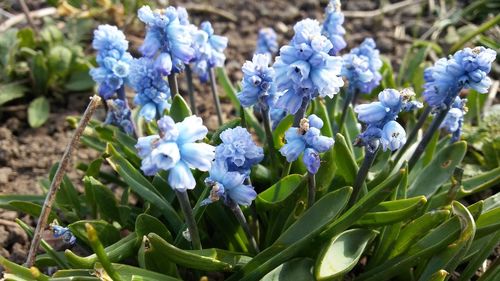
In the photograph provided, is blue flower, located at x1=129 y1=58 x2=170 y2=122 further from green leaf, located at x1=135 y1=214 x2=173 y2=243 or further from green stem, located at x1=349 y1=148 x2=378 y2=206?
green stem, located at x1=349 y1=148 x2=378 y2=206

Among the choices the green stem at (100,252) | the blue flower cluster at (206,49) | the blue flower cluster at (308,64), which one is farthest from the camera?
the blue flower cluster at (206,49)

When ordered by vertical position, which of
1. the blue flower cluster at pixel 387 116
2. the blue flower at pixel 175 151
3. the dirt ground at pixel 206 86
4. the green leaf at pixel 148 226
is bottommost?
the dirt ground at pixel 206 86

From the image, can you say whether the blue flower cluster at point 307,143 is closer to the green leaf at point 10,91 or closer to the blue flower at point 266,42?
the blue flower at point 266,42

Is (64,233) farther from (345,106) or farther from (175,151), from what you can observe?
(345,106)

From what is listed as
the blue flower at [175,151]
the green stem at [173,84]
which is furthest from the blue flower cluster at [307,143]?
the green stem at [173,84]

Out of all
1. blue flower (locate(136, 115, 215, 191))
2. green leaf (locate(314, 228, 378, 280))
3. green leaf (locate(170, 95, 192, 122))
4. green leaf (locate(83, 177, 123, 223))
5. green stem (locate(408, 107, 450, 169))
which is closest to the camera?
blue flower (locate(136, 115, 215, 191))

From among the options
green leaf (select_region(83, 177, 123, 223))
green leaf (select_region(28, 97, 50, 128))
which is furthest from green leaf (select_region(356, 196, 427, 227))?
green leaf (select_region(28, 97, 50, 128))

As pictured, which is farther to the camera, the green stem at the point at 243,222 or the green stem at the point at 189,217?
the green stem at the point at 243,222
